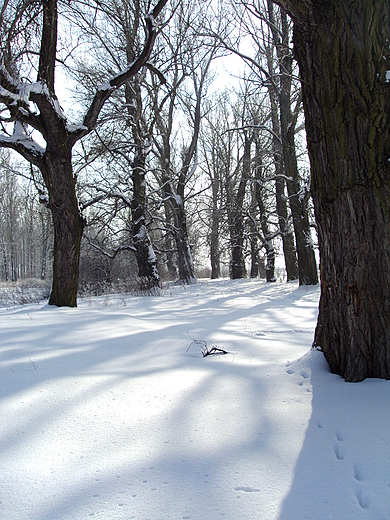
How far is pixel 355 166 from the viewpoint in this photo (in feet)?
7.13

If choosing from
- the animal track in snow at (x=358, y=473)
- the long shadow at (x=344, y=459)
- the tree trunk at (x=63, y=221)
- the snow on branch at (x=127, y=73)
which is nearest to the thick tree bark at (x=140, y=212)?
the snow on branch at (x=127, y=73)

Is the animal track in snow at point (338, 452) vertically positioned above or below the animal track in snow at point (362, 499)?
above

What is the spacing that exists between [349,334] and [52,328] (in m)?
2.72

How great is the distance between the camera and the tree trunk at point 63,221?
602cm

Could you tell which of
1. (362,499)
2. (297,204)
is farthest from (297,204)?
(362,499)

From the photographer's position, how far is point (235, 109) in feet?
57.5

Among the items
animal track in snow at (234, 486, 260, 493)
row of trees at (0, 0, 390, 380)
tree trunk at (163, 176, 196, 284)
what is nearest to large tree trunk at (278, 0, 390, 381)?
row of trees at (0, 0, 390, 380)

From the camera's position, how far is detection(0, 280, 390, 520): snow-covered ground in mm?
1130

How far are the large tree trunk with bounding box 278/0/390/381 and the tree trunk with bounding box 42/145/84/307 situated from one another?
476 cm

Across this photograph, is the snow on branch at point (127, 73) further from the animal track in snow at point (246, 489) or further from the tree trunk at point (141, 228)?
the animal track in snow at point (246, 489)

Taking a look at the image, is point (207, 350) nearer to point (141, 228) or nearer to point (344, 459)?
point (344, 459)

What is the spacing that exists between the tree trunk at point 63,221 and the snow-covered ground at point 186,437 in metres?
3.56

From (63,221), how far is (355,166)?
5.21m

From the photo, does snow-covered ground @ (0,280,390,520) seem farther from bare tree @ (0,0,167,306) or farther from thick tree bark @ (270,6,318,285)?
thick tree bark @ (270,6,318,285)
